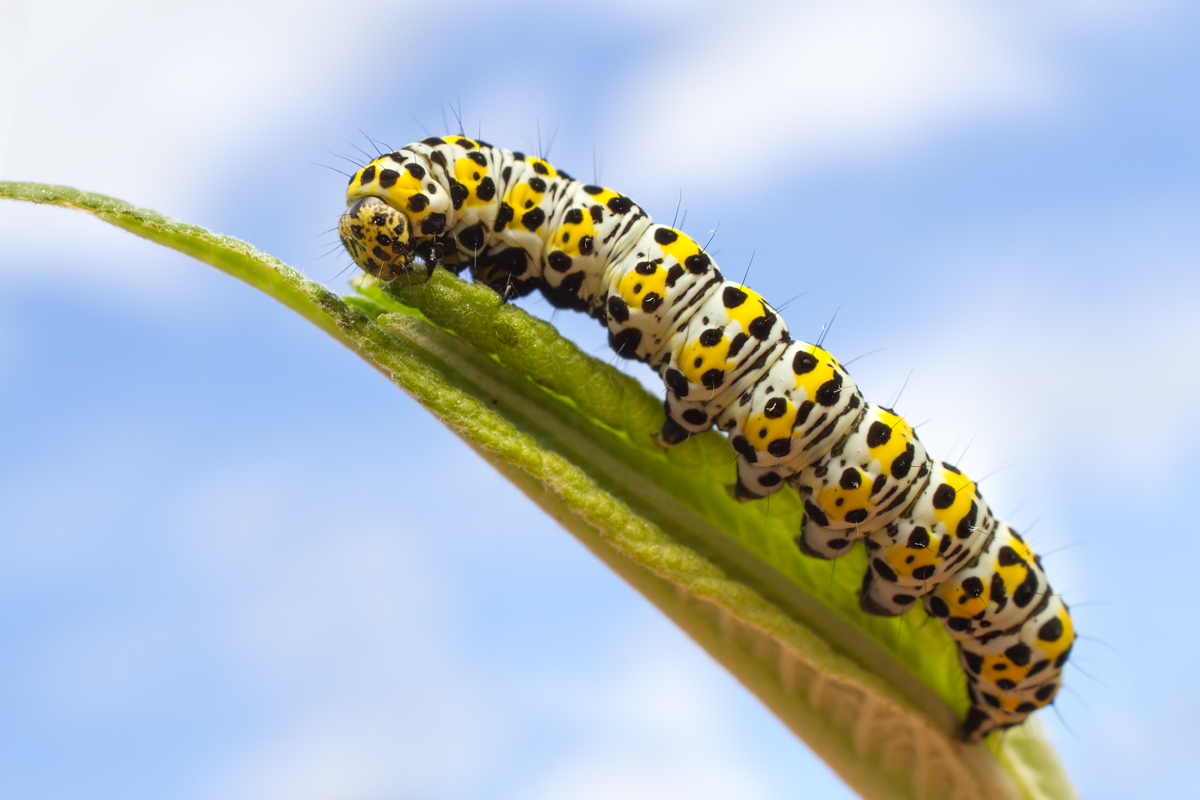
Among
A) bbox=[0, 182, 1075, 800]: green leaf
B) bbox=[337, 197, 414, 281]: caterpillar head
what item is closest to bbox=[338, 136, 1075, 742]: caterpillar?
bbox=[337, 197, 414, 281]: caterpillar head

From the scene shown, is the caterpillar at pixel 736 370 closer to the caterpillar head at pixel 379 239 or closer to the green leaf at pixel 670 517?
the caterpillar head at pixel 379 239

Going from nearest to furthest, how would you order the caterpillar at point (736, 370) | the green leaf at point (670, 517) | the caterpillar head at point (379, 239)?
the green leaf at point (670, 517), the caterpillar head at point (379, 239), the caterpillar at point (736, 370)

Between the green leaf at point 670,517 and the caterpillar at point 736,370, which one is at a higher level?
the caterpillar at point 736,370

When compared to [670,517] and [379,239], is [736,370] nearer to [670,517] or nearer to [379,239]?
[670,517]

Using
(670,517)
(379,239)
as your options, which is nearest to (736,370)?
(670,517)

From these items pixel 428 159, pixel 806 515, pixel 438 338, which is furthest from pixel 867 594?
pixel 428 159

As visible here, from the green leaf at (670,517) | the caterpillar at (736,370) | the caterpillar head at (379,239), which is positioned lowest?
the green leaf at (670,517)

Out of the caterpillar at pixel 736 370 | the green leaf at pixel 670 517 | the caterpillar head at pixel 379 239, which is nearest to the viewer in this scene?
the green leaf at pixel 670 517

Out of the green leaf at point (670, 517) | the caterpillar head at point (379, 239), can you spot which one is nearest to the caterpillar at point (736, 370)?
the caterpillar head at point (379, 239)
